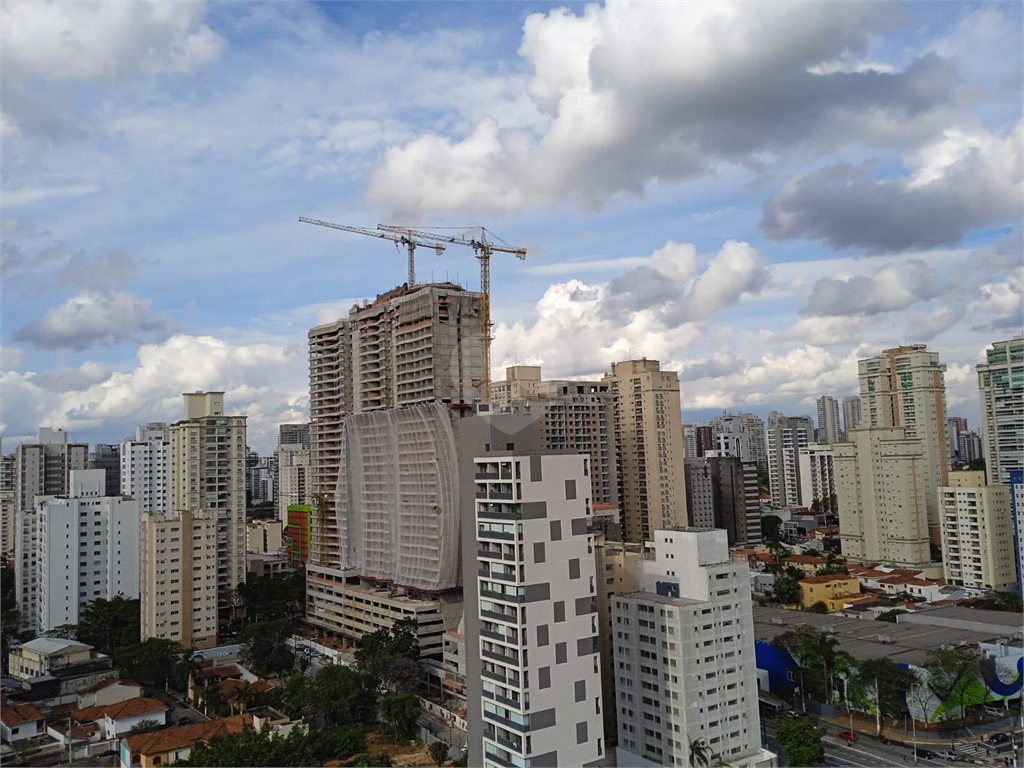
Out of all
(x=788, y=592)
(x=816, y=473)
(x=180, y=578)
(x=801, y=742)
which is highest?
(x=816, y=473)

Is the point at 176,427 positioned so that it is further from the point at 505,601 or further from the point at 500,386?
the point at 505,601

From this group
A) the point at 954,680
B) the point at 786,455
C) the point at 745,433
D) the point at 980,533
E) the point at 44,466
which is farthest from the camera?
the point at 745,433

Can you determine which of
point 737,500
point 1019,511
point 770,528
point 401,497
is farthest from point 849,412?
point 401,497

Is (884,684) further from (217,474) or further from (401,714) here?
(217,474)

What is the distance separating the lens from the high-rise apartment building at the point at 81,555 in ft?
126

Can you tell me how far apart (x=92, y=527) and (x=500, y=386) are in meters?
24.1

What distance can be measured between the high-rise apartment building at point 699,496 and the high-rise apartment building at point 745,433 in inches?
1308

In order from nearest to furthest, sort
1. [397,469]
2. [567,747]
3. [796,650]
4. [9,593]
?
[567,747]
[796,650]
[397,469]
[9,593]

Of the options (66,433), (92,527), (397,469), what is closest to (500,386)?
(397,469)

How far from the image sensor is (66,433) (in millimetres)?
64125

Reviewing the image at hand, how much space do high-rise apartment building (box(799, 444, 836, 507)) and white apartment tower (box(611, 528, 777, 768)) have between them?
6490cm

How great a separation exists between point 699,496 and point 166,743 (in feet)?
153

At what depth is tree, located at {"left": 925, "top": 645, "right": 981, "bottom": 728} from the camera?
24.2 meters

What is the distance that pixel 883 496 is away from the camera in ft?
168
